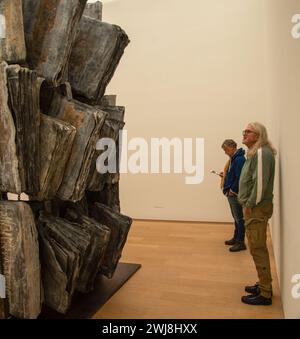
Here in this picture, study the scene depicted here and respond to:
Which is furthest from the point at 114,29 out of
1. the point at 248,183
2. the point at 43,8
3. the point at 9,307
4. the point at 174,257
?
the point at 174,257

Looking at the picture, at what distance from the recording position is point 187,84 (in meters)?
4.81

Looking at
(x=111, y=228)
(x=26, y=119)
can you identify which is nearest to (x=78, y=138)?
(x=26, y=119)

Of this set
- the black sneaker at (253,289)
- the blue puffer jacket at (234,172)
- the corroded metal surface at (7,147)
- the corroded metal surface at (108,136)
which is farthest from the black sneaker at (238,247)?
the corroded metal surface at (7,147)

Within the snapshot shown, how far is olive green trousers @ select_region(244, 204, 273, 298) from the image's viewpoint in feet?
7.87

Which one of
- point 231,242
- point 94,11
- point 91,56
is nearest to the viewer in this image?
point 91,56

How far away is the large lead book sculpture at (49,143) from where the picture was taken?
1.89 metres

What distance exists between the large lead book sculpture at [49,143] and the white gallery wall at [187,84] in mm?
2545

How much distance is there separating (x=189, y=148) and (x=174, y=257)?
1864 millimetres

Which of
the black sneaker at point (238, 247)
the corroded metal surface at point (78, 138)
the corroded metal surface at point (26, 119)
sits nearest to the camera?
the corroded metal surface at point (26, 119)

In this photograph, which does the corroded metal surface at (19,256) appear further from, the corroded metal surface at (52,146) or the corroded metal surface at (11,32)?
the corroded metal surface at (11,32)

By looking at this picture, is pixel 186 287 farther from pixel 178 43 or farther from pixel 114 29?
pixel 178 43

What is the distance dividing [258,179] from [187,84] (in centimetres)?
275

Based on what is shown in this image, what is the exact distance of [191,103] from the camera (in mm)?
4809

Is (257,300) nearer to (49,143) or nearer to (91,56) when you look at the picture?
(49,143)
